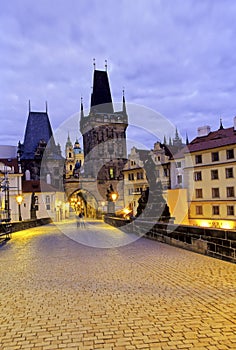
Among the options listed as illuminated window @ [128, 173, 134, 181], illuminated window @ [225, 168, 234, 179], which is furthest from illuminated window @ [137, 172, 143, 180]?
illuminated window @ [225, 168, 234, 179]

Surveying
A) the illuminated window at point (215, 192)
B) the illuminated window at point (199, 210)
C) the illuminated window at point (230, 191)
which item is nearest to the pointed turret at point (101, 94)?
the illuminated window at point (199, 210)

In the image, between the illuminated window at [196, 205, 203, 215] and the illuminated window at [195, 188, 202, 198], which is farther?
the illuminated window at [195, 188, 202, 198]

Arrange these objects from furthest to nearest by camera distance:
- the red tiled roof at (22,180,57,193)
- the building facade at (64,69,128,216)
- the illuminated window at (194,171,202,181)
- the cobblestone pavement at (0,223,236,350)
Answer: the building facade at (64,69,128,216) → the red tiled roof at (22,180,57,193) → the illuminated window at (194,171,202,181) → the cobblestone pavement at (0,223,236,350)

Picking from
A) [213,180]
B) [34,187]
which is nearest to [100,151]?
[34,187]

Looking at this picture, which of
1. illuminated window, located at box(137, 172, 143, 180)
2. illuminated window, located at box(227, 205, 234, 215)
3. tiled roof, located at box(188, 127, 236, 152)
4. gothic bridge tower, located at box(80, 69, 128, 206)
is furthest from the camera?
gothic bridge tower, located at box(80, 69, 128, 206)

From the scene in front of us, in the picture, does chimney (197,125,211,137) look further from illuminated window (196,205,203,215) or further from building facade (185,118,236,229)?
illuminated window (196,205,203,215)

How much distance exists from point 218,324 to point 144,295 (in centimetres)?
Answer: 194

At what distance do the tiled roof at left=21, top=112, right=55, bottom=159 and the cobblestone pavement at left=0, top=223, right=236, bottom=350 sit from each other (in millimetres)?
64541

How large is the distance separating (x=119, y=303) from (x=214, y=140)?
35.1 metres

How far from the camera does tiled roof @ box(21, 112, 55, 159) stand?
73125mm

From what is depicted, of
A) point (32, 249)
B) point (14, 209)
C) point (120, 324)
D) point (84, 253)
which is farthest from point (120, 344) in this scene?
point (14, 209)

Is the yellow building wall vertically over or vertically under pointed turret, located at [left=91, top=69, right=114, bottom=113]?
under

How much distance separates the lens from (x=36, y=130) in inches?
2977

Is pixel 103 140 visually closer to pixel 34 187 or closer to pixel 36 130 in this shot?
pixel 36 130
